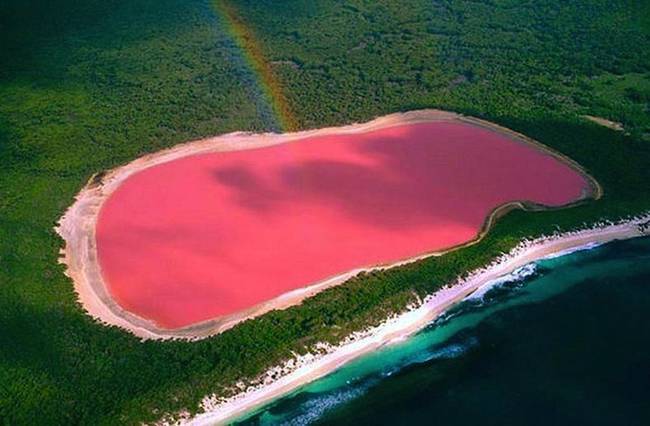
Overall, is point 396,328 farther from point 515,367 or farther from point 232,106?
point 232,106

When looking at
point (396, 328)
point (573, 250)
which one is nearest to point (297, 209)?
point (396, 328)

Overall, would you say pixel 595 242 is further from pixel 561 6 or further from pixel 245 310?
pixel 561 6

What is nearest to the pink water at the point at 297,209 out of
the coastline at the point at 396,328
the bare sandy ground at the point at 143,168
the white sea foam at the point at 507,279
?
the bare sandy ground at the point at 143,168

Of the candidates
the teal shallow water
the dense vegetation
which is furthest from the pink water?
the teal shallow water

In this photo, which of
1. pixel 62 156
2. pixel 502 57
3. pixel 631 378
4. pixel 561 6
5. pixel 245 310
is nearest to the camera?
pixel 631 378

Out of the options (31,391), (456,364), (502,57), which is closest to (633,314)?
(456,364)
